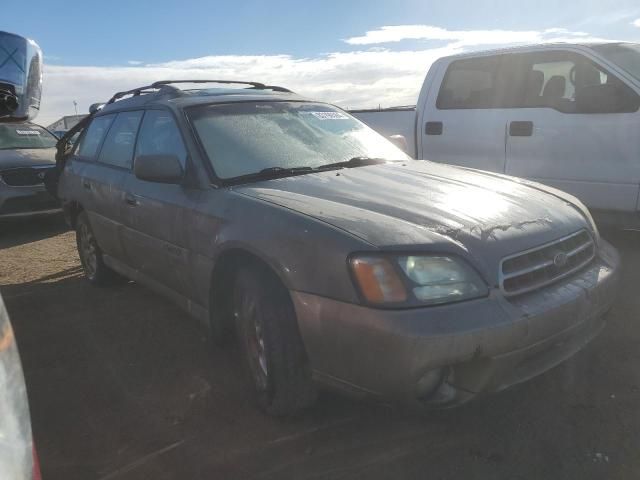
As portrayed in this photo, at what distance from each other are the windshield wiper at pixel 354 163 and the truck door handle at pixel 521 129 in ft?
7.72

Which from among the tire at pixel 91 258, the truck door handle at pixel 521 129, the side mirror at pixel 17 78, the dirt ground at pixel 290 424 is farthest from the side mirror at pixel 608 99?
the side mirror at pixel 17 78

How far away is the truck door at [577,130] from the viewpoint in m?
4.88

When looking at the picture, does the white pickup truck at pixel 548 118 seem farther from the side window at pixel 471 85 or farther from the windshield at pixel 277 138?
the windshield at pixel 277 138

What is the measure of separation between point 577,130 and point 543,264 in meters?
3.16

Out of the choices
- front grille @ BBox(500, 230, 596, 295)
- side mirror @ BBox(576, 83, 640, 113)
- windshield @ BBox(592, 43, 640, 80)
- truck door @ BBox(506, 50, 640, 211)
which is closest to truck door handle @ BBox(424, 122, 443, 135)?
truck door @ BBox(506, 50, 640, 211)

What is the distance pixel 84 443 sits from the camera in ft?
8.73

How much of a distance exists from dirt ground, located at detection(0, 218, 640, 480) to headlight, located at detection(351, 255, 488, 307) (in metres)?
0.48

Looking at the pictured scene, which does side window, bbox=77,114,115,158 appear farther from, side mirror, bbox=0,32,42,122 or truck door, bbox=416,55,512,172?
truck door, bbox=416,55,512,172

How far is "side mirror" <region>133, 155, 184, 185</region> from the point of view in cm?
313

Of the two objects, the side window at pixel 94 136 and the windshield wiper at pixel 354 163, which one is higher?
the side window at pixel 94 136

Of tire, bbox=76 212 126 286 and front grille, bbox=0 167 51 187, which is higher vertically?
front grille, bbox=0 167 51 187

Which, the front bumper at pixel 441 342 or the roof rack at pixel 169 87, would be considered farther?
the roof rack at pixel 169 87

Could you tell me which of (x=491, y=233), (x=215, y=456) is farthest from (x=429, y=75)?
(x=215, y=456)

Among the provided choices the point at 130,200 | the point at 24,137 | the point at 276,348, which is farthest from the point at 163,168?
the point at 24,137
